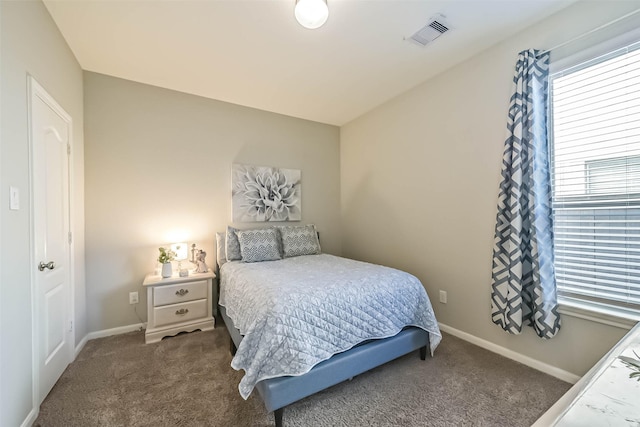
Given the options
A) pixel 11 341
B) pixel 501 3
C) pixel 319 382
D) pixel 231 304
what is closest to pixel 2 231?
pixel 11 341

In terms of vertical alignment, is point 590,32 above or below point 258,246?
above

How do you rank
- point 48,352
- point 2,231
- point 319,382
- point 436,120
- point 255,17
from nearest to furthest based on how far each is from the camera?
1. point 2,231
2. point 319,382
3. point 48,352
4. point 255,17
5. point 436,120

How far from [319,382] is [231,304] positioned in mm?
1039

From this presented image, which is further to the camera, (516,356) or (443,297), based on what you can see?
(443,297)

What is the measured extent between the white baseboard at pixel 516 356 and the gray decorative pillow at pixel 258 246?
1.98 metres

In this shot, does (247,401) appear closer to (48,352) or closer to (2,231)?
(48,352)

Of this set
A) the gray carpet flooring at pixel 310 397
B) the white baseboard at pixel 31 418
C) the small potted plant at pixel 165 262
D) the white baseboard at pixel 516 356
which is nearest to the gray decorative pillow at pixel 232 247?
the small potted plant at pixel 165 262

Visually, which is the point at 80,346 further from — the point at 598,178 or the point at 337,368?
the point at 598,178

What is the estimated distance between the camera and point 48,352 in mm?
1770

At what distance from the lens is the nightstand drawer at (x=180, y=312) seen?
8.30 ft

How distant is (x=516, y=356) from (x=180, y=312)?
3.06 metres

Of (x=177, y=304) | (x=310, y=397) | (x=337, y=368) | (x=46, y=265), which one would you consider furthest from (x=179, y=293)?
(x=337, y=368)

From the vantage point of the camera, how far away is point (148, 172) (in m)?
2.85

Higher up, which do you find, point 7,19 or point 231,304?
point 7,19
